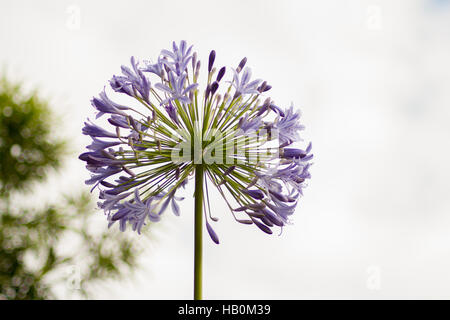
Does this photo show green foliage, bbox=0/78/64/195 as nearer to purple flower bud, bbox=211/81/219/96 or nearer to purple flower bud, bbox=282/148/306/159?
purple flower bud, bbox=211/81/219/96

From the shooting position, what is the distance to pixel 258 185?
1.62 meters

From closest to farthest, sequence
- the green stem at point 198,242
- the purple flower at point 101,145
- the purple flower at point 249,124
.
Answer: the green stem at point 198,242 < the purple flower at point 249,124 < the purple flower at point 101,145

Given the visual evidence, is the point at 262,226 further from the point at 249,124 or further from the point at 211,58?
the point at 211,58

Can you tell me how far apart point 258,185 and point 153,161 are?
0.44 metres

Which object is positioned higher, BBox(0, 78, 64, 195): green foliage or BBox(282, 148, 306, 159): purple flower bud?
BBox(0, 78, 64, 195): green foliage

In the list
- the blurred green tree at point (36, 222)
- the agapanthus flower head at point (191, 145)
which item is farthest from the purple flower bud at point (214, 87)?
Result: the blurred green tree at point (36, 222)

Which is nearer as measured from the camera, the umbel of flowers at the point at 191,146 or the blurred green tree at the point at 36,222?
the umbel of flowers at the point at 191,146

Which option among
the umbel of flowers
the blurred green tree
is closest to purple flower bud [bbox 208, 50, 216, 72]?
the umbel of flowers

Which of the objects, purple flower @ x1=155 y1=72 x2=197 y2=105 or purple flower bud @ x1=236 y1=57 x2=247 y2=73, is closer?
purple flower @ x1=155 y1=72 x2=197 y2=105

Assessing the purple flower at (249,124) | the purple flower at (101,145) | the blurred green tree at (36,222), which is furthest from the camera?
the blurred green tree at (36,222)

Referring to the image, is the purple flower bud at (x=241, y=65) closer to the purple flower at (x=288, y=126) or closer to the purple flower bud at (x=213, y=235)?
the purple flower at (x=288, y=126)

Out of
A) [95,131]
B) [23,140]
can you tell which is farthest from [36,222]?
[95,131]
